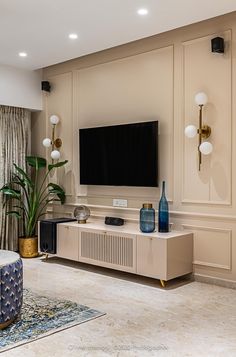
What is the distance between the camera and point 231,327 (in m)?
3.32

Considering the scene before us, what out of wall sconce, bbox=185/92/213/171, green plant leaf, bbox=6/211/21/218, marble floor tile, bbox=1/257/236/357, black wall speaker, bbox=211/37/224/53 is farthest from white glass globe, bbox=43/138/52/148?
black wall speaker, bbox=211/37/224/53

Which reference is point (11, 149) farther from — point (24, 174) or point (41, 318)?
point (41, 318)

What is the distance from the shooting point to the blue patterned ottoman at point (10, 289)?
127 inches

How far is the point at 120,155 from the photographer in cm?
537

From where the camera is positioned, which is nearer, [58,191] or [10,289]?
[10,289]

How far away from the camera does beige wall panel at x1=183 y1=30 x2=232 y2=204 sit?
14.6 feet

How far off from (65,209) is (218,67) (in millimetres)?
3103

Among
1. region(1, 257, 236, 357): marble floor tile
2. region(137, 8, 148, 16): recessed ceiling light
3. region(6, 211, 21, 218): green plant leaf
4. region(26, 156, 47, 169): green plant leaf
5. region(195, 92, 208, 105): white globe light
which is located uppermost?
region(137, 8, 148, 16): recessed ceiling light

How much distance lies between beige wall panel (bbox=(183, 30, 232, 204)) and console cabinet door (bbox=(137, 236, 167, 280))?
68 cm

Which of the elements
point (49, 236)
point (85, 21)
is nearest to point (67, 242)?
point (49, 236)

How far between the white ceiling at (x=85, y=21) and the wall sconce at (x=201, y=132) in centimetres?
83

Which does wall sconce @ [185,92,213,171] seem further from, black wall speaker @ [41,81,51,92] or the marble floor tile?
black wall speaker @ [41,81,51,92]

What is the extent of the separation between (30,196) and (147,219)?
7.66ft

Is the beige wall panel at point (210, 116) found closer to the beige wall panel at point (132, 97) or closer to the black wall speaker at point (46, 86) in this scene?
the beige wall panel at point (132, 97)
